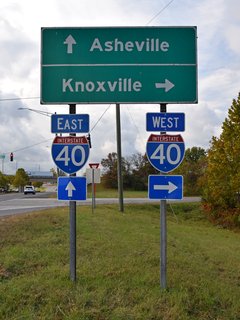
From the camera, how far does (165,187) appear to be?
6.54 metres

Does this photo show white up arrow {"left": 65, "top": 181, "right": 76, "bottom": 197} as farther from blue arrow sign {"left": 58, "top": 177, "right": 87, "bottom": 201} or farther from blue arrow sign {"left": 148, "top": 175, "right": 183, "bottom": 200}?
blue arrow sign {"left": 148, "top": 175, "right": 183, "bottom": 200}

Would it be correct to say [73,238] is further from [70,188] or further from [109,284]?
[109,284]

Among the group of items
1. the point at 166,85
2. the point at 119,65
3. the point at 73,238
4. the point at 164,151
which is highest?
the point at 119,65

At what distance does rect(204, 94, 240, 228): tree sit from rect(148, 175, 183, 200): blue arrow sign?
23.3 m

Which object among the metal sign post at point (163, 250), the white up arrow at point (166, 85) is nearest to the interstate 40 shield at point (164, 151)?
the metal sign post at point (163, 250)

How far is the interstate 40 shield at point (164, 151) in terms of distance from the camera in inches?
256

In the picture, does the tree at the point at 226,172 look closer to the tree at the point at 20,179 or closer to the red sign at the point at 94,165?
the red sign at the point at 94,165

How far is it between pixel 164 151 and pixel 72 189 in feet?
5.04

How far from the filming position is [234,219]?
1206 inches

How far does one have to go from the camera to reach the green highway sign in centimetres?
676

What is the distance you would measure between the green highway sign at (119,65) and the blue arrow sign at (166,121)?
0.30m

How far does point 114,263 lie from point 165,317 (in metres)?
2.82

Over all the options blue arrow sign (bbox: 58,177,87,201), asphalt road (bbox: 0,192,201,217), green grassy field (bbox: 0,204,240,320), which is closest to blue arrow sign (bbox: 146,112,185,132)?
blue arrow sign (bbox: 58,177,87,201)

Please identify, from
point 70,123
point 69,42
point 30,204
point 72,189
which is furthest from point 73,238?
point 30,204
